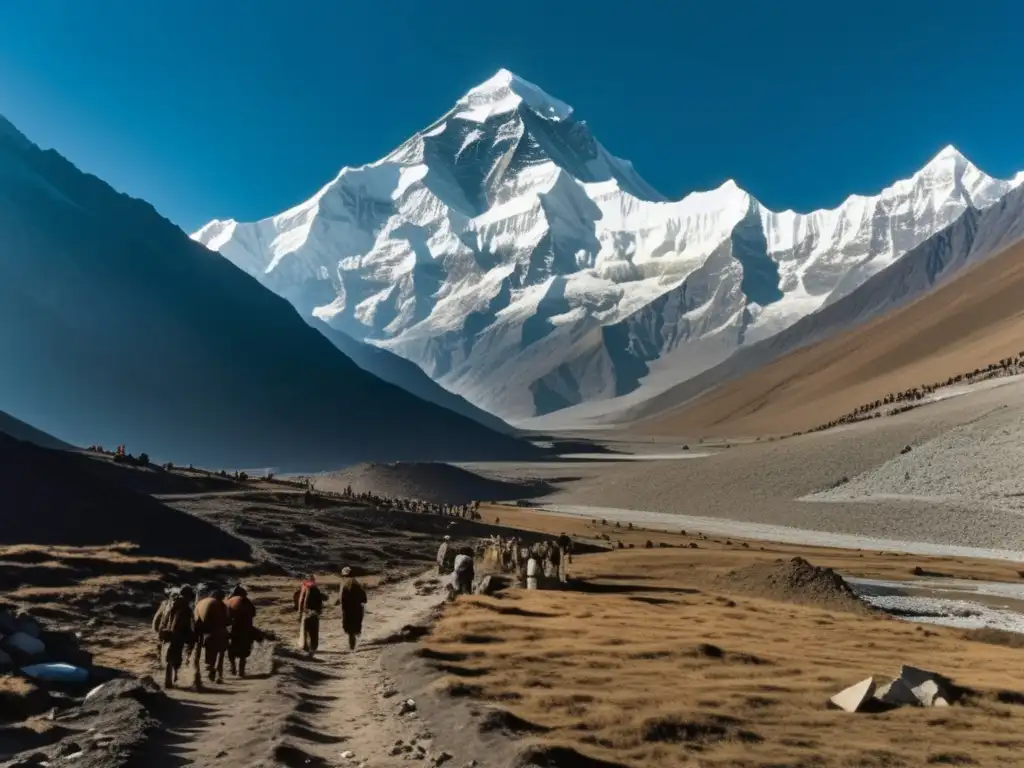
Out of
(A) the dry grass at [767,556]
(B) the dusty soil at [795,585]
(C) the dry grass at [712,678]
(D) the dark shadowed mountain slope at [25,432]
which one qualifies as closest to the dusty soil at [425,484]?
(A) the dry grass at [767,556]

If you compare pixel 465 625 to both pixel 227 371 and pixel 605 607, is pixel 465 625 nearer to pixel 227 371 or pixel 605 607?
pixel 605 607

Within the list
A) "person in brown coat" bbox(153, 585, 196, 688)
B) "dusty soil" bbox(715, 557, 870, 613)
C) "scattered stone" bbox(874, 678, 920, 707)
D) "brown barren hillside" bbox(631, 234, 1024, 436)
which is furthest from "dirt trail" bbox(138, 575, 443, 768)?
"brown barren hillside" bbox(631, 234, 1024, 436)

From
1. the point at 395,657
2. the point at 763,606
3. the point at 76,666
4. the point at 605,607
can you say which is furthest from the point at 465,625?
the point at 763,606

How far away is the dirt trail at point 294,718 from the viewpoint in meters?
11.6

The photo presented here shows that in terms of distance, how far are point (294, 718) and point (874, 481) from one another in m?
76.2

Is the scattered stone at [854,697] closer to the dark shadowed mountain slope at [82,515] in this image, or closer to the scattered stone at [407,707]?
the scattered stone at [407,707]

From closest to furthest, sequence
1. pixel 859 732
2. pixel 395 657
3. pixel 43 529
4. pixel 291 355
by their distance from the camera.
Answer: pixel 859 732
pixel 395 657
pixel 43 529
pixel 291 355

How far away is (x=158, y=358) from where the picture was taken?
164m

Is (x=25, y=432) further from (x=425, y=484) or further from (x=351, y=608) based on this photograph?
(x=351, y=608)

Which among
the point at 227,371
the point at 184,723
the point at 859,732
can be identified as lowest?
the point at 184,723

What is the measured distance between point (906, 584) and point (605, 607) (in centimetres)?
2123

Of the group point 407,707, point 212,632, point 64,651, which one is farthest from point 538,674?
point 64,651

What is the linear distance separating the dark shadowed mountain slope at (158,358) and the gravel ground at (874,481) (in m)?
72.6

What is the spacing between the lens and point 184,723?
13.5 meters
